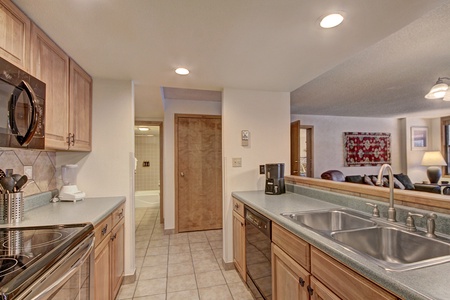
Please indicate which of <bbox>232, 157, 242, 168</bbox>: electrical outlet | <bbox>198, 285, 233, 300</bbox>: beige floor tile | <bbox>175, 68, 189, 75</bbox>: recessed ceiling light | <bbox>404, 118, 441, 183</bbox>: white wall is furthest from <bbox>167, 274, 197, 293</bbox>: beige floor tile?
<bbox>404, 118, 441, 183</bbox>: white wall

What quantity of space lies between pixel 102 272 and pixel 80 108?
1.41 metres

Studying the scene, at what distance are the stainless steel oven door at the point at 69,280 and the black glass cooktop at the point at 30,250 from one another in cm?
3

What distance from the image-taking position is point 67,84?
5.80 ft

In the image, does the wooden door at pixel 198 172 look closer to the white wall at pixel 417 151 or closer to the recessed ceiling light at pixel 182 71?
the recessed ceiling light at pixel 182 71

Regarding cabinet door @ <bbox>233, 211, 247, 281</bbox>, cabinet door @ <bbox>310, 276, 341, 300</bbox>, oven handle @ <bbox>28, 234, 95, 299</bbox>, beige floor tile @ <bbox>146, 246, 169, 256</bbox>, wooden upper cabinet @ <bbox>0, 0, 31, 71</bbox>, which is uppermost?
wooden upper cabinet @ <bbox>0, 0, 31, 71</bbox>

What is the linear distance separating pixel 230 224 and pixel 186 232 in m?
1.45

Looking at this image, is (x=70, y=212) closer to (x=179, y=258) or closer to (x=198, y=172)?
(x=179, y=258)

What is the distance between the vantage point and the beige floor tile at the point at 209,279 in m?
2.19

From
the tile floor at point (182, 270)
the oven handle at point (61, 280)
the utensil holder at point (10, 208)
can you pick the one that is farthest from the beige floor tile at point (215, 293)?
the utensil holder at point (10, 208)

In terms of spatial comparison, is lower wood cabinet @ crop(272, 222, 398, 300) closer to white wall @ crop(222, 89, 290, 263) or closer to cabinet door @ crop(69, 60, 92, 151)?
white wall @ crop(222, 89, 290, 263)

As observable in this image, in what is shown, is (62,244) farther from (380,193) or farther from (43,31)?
(380,193)

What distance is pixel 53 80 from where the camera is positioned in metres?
1.58

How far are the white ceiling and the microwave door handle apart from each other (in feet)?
1.56

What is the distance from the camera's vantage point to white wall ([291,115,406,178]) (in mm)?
5695
